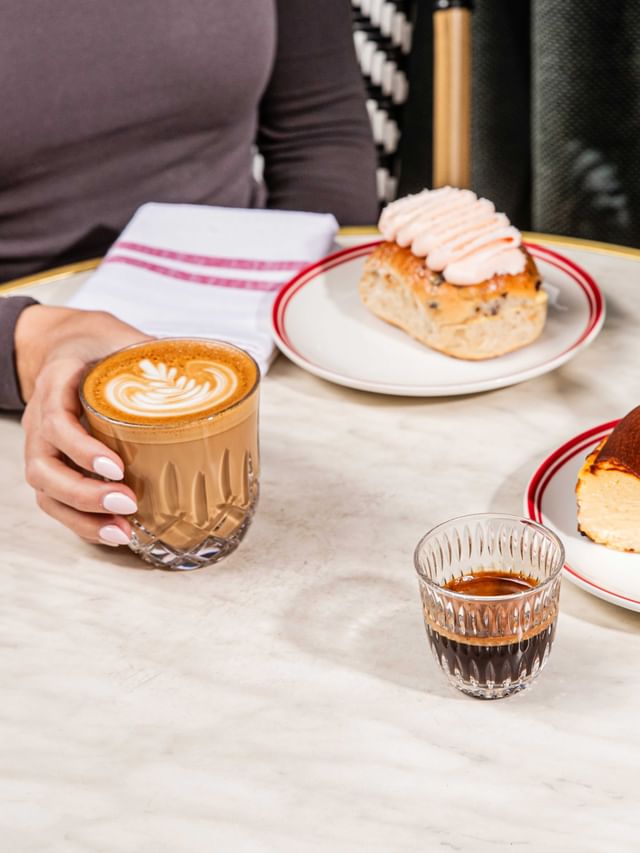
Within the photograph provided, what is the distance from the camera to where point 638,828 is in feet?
1.78

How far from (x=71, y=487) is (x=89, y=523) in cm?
3

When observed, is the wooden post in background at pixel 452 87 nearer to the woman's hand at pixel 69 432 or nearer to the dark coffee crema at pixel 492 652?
the woman's hand at pixel 69 432

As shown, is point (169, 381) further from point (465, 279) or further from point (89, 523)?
point (465, 279)

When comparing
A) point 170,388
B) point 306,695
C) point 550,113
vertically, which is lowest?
point 550,113

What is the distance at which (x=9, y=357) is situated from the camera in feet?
3.16

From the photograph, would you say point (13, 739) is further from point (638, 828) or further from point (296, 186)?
point (296, 186)

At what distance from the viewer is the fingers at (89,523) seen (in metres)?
0.75

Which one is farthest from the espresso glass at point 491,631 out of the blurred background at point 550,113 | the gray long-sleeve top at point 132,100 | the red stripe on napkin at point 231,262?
the blurred background at point 550,113

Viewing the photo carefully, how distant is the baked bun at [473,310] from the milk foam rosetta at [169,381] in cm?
27


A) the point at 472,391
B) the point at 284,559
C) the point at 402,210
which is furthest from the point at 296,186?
the point at 284,559

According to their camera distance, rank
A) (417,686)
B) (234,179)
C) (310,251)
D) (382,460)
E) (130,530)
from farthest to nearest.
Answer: (234,179), (310,251), (382,460), (130,530), (417,686)

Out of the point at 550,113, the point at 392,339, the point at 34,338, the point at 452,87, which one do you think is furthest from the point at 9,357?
the point at 550,113

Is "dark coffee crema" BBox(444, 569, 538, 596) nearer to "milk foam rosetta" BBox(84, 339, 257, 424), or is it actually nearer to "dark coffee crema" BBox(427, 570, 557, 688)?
"dark coffee crema" BBox(427, 570, 557, 688)

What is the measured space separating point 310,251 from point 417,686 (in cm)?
65
